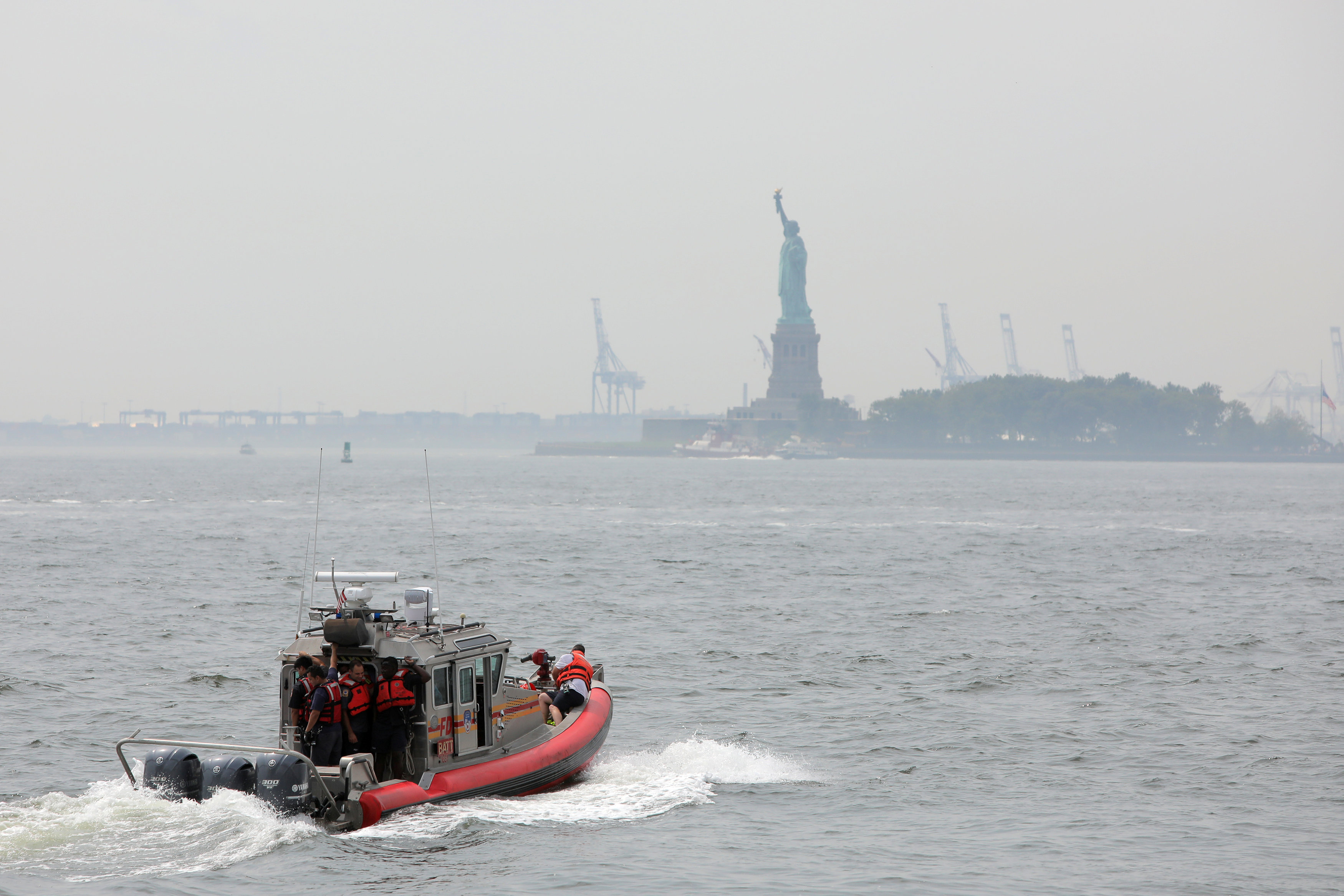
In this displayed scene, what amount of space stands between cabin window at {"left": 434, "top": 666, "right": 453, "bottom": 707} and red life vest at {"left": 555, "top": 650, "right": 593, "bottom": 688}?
2953 mm

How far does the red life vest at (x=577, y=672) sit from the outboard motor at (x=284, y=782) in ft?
14.6

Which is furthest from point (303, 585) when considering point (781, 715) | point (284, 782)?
point (781, 715)

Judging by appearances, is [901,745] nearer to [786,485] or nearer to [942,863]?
[942,863]

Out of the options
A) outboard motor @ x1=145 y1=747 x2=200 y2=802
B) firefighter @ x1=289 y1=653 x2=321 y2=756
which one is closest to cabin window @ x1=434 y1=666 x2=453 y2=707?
firefighter @ x1=289 y1=653 x2=321 y2=756

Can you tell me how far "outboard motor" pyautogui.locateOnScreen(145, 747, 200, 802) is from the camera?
13906mm

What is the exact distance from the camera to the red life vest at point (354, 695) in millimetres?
13883

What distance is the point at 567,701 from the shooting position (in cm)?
1716

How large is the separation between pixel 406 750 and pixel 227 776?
1.85 m

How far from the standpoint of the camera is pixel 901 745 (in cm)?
1989

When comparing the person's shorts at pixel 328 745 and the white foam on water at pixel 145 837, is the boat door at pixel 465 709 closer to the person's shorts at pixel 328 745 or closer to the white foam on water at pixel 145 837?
the person's shorts at pixel 328 745

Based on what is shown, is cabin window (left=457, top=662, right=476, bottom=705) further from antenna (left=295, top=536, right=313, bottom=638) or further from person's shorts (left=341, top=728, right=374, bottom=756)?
antenna (left=295, top=536, right=313, bottom=638)

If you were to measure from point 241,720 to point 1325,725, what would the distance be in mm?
17249

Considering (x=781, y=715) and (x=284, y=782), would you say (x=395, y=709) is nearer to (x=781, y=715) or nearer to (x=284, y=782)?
(x=284, y=782)

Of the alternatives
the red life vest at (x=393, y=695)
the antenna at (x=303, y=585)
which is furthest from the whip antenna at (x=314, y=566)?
the red life vest at (x=393, y=695)
